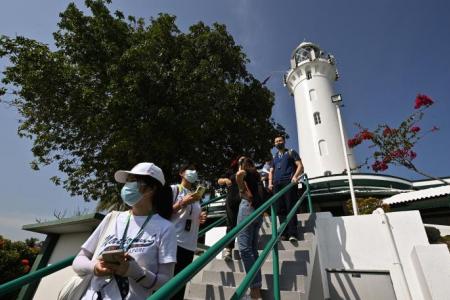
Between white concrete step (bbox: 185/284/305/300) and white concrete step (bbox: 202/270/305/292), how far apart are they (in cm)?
14

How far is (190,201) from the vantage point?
9.81ft

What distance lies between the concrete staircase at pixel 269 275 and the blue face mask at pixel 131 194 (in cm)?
219

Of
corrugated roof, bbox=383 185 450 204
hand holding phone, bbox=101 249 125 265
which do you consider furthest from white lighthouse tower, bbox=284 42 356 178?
hand holding phone, bbox=101 249 125 265

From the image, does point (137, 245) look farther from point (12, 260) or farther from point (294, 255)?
point (12, 260)

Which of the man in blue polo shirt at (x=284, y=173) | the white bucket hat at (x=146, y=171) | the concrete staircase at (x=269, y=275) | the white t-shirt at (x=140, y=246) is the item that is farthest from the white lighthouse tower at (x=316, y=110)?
the white t-shirt at (x=140, y=246)

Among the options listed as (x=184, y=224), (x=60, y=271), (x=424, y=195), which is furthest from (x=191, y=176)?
(x=424, y=195)

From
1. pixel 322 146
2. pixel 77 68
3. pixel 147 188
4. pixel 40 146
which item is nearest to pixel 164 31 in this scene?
pixel 77 68

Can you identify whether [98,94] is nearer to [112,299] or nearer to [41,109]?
[41,109]

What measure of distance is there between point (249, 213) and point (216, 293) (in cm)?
113

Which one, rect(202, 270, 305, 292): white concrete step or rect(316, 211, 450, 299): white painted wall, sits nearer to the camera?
rect(202, 270, 305, 292): white concrete step

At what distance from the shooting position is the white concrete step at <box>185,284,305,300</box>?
295 cm

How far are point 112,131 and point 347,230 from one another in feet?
26.2

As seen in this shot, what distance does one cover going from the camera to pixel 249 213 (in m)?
3.60

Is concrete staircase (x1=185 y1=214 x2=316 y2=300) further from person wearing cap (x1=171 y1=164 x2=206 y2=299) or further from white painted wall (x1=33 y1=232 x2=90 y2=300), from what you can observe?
white painted wall (x1=33 y1=232 x2=90 y2=300)
